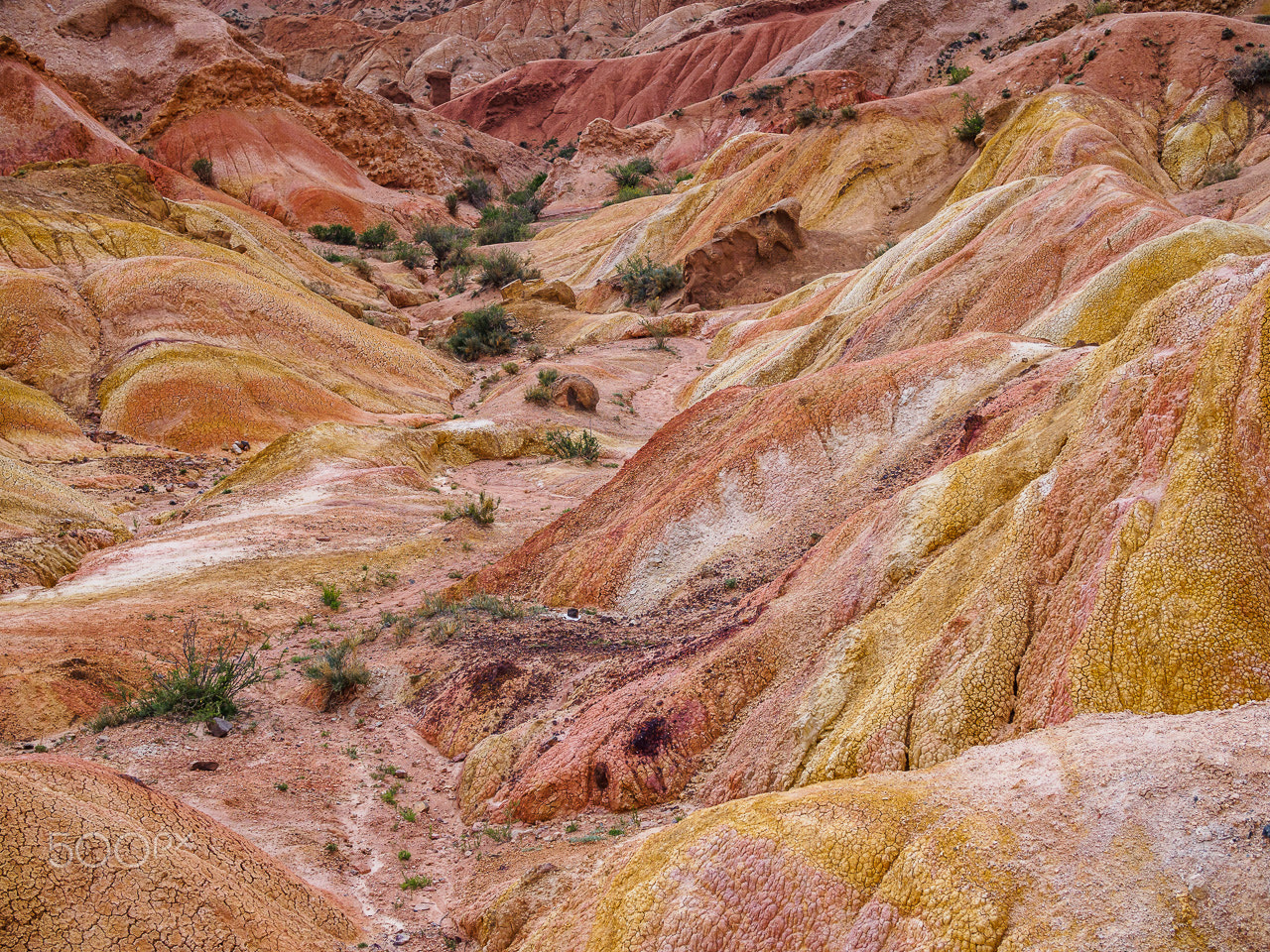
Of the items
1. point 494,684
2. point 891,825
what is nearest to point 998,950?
point 891,825

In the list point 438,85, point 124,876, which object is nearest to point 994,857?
point 124,876

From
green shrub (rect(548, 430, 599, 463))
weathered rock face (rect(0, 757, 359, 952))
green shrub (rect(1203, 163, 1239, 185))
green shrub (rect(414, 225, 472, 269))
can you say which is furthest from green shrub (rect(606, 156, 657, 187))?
weathered rock face (rect(0, 757, 359, 952))

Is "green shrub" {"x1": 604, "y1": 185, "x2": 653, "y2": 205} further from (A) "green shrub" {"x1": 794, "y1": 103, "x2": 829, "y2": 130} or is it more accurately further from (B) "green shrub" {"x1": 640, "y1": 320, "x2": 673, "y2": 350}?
(B) "green shrub" {"x1": 640, "y1": 320, "x2": 673, "y2": 350}

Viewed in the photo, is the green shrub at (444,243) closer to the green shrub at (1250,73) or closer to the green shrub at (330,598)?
the green shrub at (1250,73)

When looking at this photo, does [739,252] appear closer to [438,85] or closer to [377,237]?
[377,237]

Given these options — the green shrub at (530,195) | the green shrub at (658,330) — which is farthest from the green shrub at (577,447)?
the green shrub at (530,195)

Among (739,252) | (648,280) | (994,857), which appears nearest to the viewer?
(994,857)
